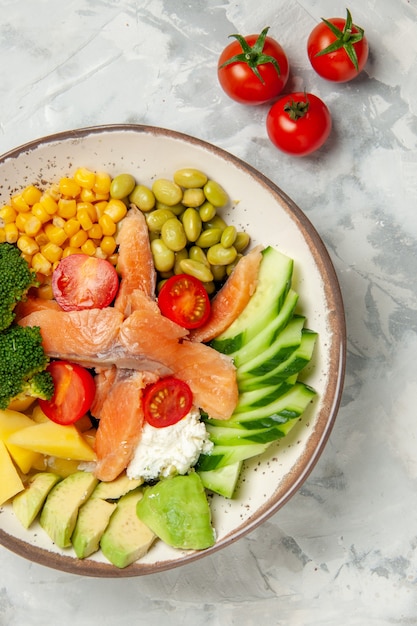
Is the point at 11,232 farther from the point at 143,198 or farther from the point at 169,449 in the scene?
the point at 169,449

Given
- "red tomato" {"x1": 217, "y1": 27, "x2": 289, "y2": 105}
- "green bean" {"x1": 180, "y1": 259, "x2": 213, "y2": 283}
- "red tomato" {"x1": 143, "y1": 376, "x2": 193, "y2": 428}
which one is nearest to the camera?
"red tomato" {"x1": 143, "y1": 376, "x2": 193, "y2": 428}

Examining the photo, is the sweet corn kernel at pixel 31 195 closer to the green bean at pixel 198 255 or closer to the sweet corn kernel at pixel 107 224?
the sweet corn kernel at pixel 107 224

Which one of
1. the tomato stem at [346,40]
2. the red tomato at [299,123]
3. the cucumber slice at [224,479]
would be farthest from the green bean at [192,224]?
the cucumber slice at [224,479]

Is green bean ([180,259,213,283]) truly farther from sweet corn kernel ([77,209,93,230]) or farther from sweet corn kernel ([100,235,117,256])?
sweet corn kernel ([77,209,93,230])

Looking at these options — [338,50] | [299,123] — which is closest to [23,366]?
[299,123]

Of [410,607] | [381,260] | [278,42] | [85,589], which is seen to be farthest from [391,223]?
[85,589]

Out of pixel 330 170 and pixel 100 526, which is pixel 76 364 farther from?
pixel 330 170

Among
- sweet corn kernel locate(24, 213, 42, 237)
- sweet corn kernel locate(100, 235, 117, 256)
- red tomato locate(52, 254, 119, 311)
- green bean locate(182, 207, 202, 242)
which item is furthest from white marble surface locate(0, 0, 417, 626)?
red tomato locate(52, 254, 119, 311)
